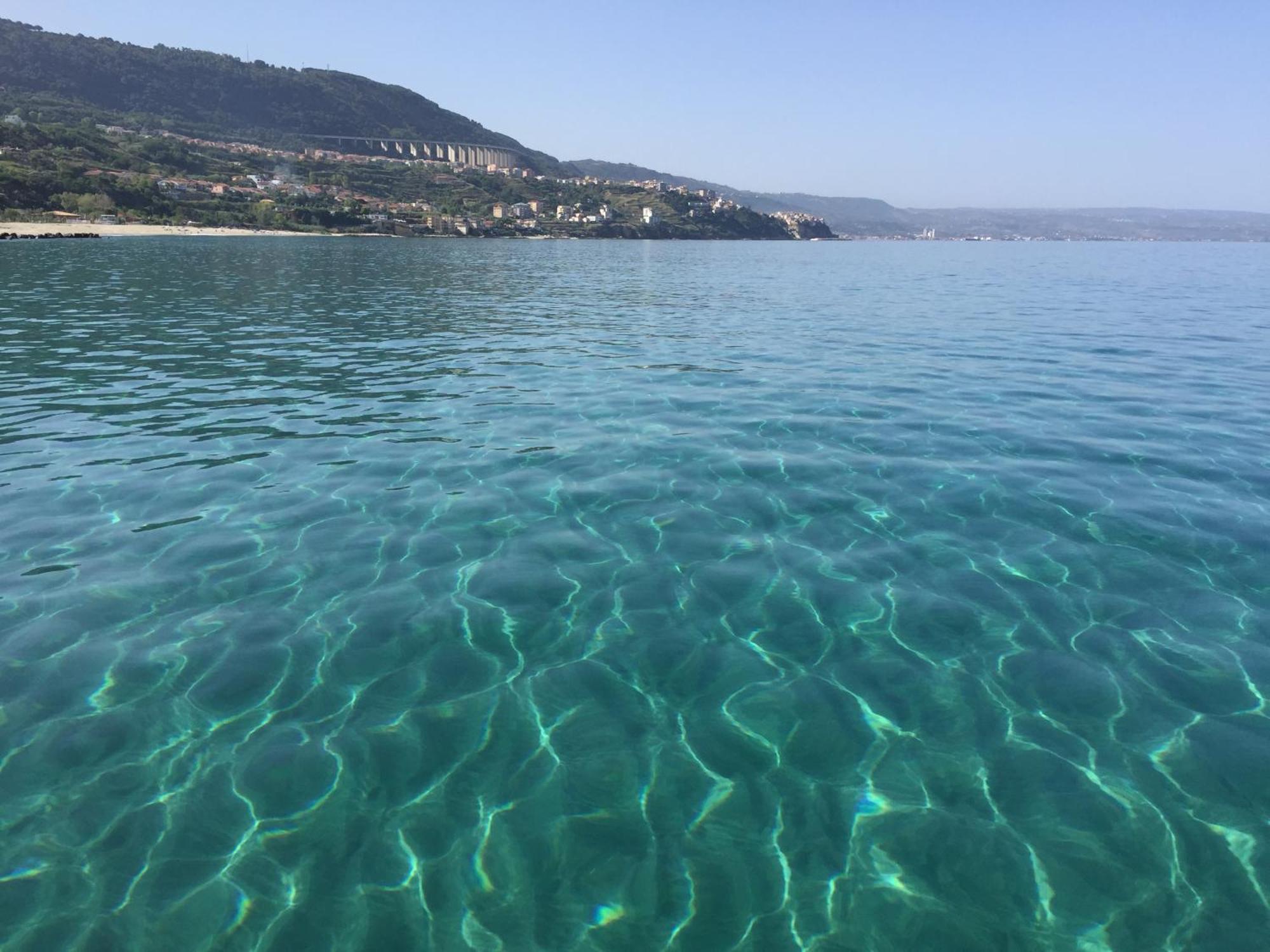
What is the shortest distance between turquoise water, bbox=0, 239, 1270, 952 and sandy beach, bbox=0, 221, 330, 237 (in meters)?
76.8

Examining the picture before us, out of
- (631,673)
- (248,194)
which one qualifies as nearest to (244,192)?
(248,194)

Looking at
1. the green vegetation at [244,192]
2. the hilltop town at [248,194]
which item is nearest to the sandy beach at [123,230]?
the hilltop town at [248,194]

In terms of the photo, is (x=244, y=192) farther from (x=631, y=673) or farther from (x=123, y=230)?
(x=631, y=673)

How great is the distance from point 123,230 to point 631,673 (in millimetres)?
102960

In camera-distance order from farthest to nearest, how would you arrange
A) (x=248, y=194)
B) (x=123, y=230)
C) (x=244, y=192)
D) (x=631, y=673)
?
1. (x=244, y=192)
2. (x=248, y=194)
3. (x=123, y=230)
4. (x=631, y=673)

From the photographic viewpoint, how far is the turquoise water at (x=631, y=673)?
A: 13.4 ft

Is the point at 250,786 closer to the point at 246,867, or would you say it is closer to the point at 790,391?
the point at 246,867

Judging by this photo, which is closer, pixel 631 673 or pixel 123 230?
pixel 631 673

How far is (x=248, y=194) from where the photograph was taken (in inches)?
4958

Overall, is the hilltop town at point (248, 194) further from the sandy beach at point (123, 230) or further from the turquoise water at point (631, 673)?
the turquoise water at point (631, 673)

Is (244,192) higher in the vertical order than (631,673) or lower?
lower

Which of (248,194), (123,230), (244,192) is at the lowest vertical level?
(123,230)

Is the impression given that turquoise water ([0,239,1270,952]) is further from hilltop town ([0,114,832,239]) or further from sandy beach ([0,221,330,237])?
hilltop town ([0,114,832,239])

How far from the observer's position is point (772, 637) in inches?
264
